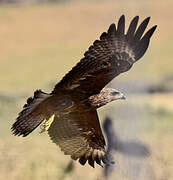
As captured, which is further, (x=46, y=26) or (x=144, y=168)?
(x=46, y=26)

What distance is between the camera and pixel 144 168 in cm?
1101

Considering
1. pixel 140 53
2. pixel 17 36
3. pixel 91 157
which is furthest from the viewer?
pixel 17 36

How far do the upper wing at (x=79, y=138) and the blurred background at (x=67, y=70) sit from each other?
90 cm

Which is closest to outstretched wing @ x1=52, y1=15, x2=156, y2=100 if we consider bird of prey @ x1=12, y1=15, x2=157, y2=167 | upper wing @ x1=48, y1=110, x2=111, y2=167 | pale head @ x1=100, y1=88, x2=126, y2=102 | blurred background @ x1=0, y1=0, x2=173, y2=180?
bird of prey @ x1=12, y1=15, x2=157, y2=167

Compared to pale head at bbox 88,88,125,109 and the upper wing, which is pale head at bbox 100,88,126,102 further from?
the upper wing

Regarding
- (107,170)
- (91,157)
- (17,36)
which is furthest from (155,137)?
(17,36)

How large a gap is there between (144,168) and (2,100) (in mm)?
8326

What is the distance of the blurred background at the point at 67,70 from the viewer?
11469 millimetres

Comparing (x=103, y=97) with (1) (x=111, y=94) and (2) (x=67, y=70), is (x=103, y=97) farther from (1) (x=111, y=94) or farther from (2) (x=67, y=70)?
Answer: (2) (x=67, y=70)

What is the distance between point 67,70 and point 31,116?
2343 centimetres

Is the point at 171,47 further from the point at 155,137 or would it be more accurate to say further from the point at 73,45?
the point at 155,137

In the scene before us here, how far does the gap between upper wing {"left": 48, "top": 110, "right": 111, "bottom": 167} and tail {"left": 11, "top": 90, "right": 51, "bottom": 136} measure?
0.43 m

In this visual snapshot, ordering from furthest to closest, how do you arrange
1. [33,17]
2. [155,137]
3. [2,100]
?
[33,17] → [2,100] → [155,137]

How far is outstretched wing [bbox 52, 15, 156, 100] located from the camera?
844 centimetres
